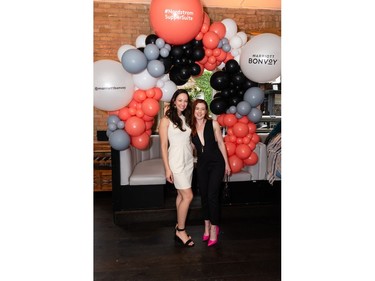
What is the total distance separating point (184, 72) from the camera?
3.31m

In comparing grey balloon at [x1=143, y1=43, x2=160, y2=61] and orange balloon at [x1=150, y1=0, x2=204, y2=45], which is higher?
orange balloon at [x1=150, y1=0, x2=204, y2=45]

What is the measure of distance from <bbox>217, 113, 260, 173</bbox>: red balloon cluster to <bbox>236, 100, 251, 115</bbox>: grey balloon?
100 millimetres

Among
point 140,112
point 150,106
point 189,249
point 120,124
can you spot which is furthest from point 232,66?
point 189,249

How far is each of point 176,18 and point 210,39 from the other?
0.48 m

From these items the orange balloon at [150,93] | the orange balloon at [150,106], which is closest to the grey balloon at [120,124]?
the orange balloon at [150,106]

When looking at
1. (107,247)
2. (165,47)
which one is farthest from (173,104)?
(107,247)

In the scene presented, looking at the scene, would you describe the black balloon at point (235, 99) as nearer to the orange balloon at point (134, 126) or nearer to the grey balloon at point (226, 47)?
the grey balloon at point (226, 47)

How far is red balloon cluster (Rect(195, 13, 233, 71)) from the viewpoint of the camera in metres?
3.24

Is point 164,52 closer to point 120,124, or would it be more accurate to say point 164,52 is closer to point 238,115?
point 120,124

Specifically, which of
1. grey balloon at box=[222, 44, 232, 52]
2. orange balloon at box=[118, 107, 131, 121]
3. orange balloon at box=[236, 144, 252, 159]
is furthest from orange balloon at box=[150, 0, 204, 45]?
orange balloon at box=[236, 144, 252, 159]

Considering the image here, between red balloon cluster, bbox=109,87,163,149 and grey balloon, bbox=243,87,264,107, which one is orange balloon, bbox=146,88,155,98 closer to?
red balloon cluster, bbox=109,87,163,149

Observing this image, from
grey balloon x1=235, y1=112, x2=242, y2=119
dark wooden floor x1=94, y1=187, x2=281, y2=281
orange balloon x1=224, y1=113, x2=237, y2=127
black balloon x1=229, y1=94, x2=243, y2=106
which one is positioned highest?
black balloon x1=229, y1=94, x2=243, y2=106
